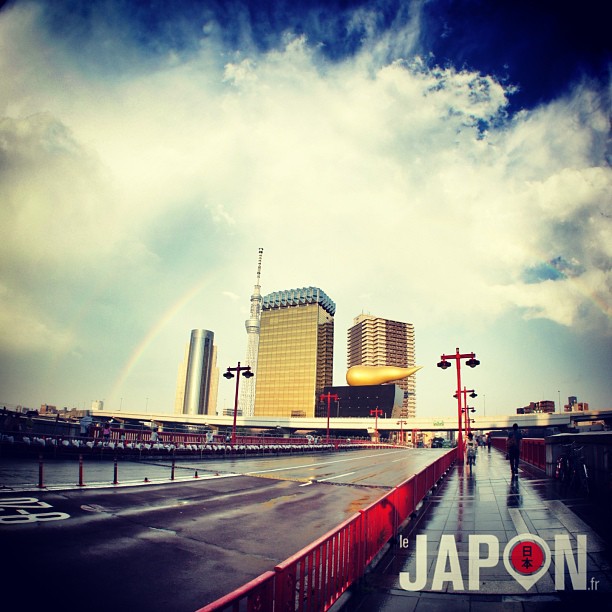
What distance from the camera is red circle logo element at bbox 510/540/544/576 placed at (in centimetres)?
624

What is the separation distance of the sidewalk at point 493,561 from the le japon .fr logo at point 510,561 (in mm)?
15

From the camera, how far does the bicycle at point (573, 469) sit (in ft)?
39.0

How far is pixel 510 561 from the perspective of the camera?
6.62 metres

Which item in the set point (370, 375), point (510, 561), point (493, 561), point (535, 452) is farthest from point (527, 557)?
point (370, 375)

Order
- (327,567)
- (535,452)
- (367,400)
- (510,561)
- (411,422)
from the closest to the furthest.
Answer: (327,567)
(510,561)
(535,452)
(411,422)
(367,400)

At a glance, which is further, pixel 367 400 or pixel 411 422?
pixel 367 400

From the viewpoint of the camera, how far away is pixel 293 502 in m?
12.9

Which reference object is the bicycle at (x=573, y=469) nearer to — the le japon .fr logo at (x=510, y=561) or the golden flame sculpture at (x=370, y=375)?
the le japon .fr logo at (x=510, y=561)

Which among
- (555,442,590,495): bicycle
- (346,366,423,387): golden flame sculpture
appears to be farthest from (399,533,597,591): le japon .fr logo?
(346,366,423,387): golden flame sculpture

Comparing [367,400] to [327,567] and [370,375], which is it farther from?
[327,567]

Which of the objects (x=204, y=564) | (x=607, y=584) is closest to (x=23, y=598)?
(x=204, y=564)

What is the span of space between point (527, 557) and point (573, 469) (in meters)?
8.12

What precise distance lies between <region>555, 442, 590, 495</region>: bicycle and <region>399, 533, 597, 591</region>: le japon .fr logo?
5.27 metres

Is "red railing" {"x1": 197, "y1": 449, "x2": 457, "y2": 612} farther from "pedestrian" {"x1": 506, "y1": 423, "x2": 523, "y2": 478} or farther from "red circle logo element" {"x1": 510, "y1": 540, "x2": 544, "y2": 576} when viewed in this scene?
"pedestrian" {"x1": 506, "y1": 423, "x2": 523, "y2": 478}
